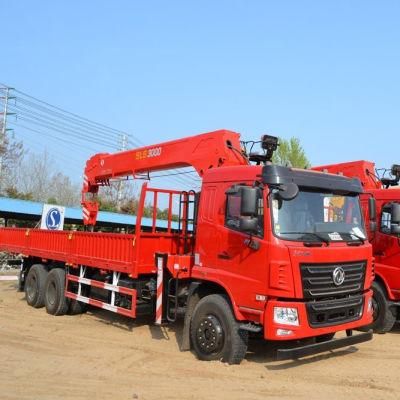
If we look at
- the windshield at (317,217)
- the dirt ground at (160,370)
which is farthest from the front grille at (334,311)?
the windshield at (317,217)

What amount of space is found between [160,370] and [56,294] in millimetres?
5292

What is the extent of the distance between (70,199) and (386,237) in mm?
48546

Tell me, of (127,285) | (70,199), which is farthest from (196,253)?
(70,199)

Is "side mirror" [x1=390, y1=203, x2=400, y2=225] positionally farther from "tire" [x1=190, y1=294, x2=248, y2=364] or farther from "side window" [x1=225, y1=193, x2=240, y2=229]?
"tire" [x1=190, y1=294, x2=248, y2=364]

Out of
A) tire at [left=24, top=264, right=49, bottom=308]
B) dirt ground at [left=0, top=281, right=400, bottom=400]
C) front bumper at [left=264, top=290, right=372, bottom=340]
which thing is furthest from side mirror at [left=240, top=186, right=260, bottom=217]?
tire at [left=24, top=264, right=49, bottom=308]

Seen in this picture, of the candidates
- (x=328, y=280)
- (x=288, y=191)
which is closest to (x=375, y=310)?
(x=328, y=280)

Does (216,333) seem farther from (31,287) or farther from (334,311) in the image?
(31,287)

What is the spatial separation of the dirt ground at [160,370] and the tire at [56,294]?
5.19 ft

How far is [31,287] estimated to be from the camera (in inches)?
492

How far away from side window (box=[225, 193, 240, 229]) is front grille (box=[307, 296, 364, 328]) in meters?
1.50

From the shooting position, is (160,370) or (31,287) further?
(31,287)

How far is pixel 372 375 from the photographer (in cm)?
668

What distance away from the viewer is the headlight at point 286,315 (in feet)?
21.2

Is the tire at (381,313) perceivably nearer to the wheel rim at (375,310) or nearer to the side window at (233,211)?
the wheel rim at (375,310)
